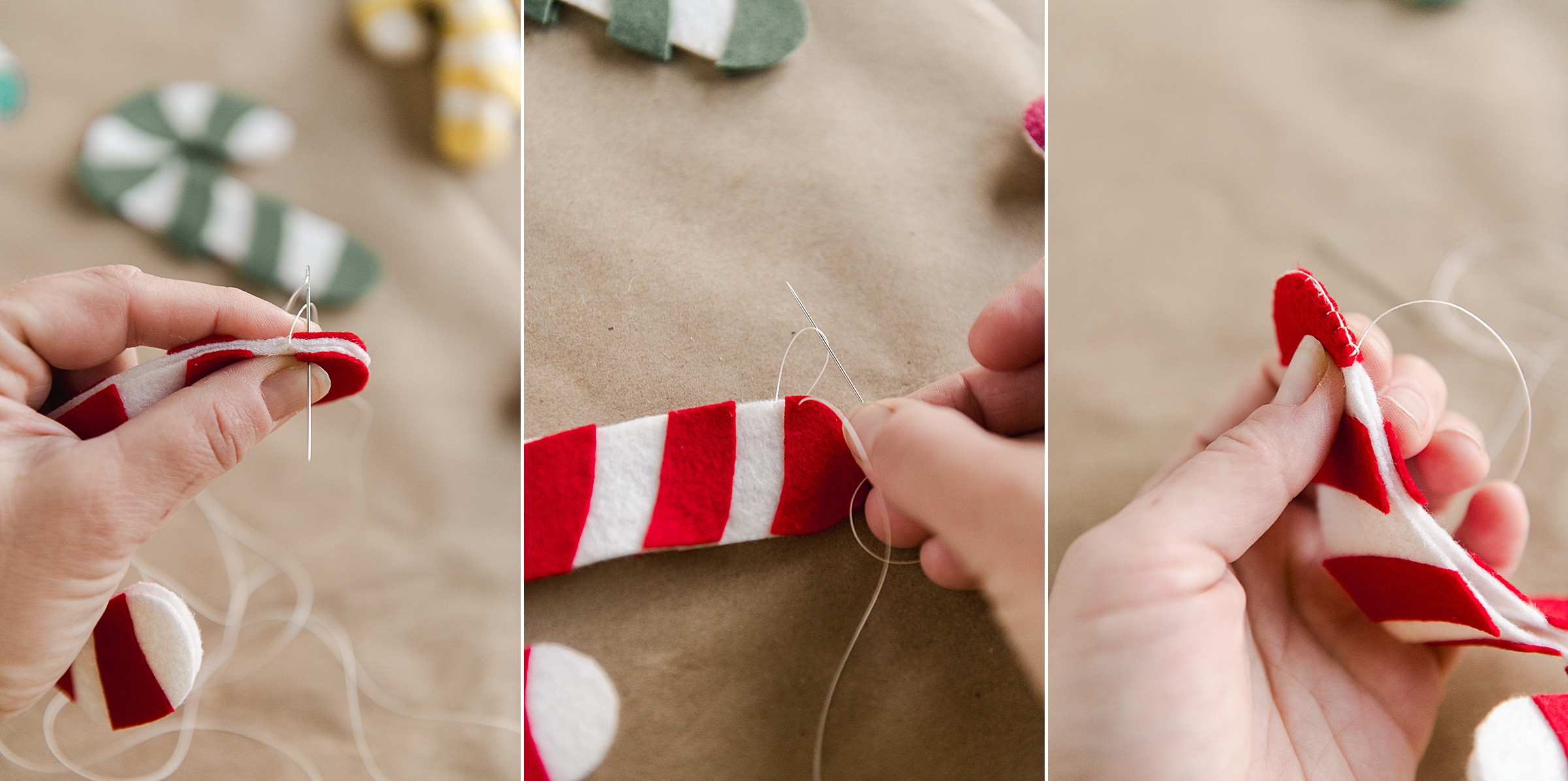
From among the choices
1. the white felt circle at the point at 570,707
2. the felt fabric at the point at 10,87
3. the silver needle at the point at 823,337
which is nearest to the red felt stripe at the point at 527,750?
the white felt circle at the point at 570,707

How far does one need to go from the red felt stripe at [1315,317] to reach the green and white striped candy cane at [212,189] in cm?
77

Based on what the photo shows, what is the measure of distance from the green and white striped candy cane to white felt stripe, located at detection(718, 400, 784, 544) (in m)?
0.50

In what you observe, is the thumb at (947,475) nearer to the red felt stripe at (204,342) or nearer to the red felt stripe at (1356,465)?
the red felt stripe at (1356,465)

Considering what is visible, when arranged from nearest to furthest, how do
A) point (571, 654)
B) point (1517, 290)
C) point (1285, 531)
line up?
point (571, 654) < point (1285, 531) < point (1517, 290)

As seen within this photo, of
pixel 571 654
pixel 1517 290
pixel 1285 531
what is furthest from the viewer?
pixel 1517 290

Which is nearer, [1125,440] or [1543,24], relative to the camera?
[1125,440]

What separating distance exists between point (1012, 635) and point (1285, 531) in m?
0.33

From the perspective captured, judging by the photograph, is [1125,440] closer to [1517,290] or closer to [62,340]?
[1517,290]

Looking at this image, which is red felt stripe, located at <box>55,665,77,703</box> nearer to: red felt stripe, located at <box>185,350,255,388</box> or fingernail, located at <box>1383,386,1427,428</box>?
red felt stripe, located at <box>185,350,255,388</box>

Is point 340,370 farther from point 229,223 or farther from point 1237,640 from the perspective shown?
point 1237,640

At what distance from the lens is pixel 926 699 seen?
1.62 ft

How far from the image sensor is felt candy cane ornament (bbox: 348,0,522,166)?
750 millimetres

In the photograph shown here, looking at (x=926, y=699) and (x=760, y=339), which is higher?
(x=760, y=339)

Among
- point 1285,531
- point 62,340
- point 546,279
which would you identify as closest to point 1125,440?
point 1285,531
